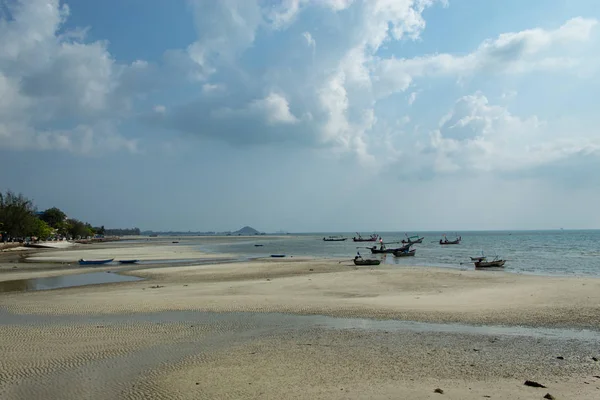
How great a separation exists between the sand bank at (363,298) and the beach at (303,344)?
11cm

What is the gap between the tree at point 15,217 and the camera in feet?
361

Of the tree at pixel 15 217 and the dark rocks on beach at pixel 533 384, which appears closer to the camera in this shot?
the dark rocks on beach at pixel 533 384

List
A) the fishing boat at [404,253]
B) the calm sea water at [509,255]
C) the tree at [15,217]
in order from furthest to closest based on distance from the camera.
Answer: the tree at [15,217] < the fishing boat at [404,253] < the calm sea water at [509,255]

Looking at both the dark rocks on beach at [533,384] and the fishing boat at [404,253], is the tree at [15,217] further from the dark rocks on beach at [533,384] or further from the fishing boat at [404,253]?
the dark rocks on beach at [533,384]

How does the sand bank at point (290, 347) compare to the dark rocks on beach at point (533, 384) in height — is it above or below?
below

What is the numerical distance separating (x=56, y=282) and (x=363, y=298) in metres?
25.1

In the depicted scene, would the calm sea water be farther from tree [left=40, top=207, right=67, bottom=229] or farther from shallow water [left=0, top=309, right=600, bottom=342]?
tree [left=40, top=207, right=67, bottom=229]

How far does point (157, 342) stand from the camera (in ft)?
47.3

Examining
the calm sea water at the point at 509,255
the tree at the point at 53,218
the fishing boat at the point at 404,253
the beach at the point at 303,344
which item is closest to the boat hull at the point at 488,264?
the calm sea water at the point at 509,255

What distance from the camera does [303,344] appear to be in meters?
13.9

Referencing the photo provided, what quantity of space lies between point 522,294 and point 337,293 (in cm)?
1029

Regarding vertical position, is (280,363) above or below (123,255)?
above

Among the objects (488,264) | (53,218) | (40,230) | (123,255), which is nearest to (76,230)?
(53,218)

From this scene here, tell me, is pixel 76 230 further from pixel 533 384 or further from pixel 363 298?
pixel 533 384
